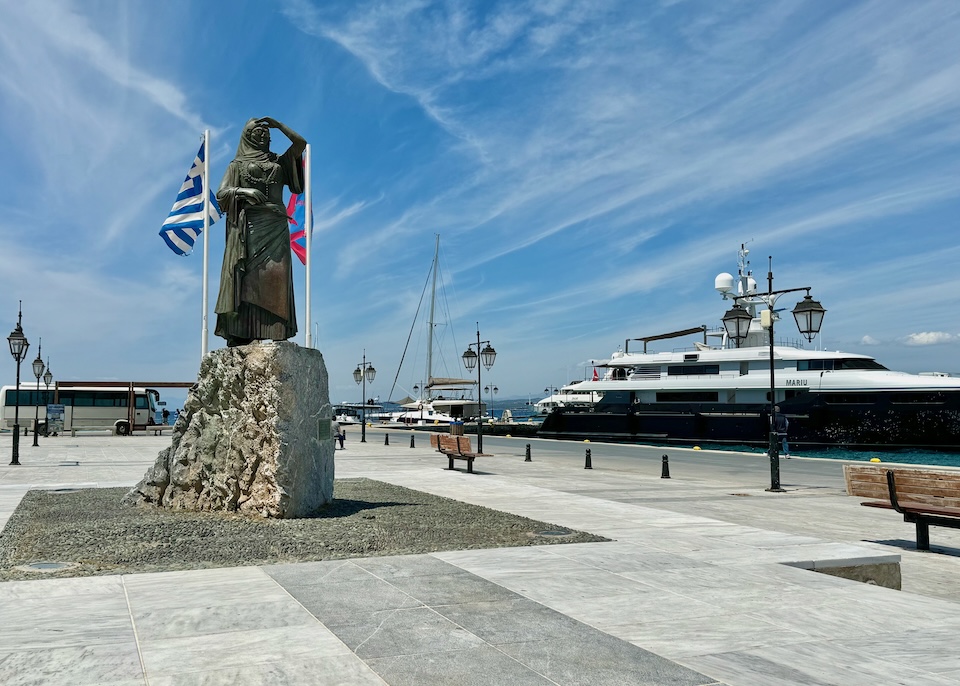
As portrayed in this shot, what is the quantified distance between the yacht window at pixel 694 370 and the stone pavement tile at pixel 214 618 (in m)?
39.4

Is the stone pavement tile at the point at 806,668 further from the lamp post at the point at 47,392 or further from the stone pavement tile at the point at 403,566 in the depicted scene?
the lamp post at the point at 47,392

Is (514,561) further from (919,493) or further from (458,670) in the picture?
(919,493)

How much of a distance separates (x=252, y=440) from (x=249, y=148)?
15.1ft

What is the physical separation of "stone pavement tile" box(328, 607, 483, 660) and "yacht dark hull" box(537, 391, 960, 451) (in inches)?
1396

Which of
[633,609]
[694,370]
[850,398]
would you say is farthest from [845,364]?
[633,609]

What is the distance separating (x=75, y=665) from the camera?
14.4 ft

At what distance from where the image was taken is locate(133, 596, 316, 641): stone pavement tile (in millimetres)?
5121

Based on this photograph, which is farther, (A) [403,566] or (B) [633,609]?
(A) [403,566]

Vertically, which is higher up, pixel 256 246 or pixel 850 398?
pixel 256 246

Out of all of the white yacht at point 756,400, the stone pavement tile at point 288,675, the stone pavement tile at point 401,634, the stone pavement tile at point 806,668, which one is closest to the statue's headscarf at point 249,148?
the stone pavement tile at point 401,634

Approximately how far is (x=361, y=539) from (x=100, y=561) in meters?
2.66

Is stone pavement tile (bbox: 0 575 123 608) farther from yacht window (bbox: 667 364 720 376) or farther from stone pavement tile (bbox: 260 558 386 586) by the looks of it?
yacht window (bbox: 667 364 720 376)

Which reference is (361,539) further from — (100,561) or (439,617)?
(439,617)

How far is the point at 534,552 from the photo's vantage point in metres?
8.12
